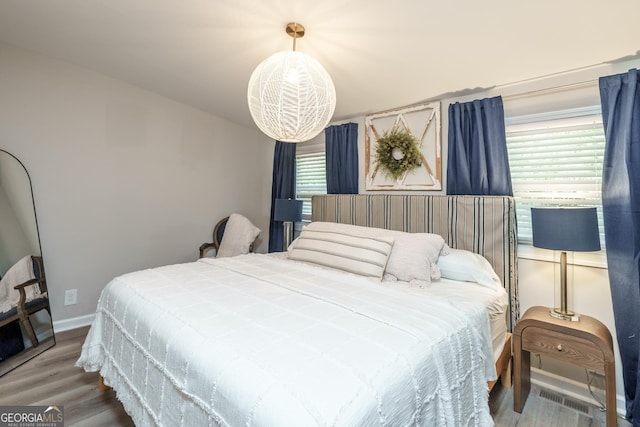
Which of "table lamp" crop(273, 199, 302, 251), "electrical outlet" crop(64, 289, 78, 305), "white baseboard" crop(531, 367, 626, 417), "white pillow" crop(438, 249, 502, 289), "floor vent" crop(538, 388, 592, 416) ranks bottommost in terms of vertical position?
"floor vent" crop(538, 388, 592, 416)

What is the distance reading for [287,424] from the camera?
764 millimetres

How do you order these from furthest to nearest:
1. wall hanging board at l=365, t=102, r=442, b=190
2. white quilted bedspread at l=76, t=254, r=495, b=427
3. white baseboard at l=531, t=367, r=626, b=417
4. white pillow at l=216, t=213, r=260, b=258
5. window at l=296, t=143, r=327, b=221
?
1. window at l=296, t=143, r=327, b=221
2. white pillow at l=216, t=213, r=260, b=258
3. wall hanging board at l=365, t=102, r=442, b=190
4. white baseboard at l=531, t=367, r=626, b=417
5. white quilted bedspread at l=76, t=254, r=495, b=427

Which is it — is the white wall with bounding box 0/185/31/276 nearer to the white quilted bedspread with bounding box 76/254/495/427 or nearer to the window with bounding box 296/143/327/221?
the white quilted bedspread with bounding box 76/254/495/427

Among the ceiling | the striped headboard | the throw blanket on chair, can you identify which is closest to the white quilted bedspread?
the striped headboard

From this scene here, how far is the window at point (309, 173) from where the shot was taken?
371cm

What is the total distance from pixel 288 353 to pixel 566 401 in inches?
83.1

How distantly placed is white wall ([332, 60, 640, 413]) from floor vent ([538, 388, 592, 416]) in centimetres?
9

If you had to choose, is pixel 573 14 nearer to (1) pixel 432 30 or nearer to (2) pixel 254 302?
(1) pixel 432 30

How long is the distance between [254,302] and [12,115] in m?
2.74

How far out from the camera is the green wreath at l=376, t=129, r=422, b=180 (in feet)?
9.06

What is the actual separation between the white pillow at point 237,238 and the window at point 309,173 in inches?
28.0

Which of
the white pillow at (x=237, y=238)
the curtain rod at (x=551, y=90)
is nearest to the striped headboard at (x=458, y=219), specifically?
the curtain rod at (x=551, y=90)

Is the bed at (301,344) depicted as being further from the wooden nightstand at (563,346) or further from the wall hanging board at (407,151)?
the wall hanging board at (407,151)

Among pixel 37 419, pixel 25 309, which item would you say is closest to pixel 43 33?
pixel 25 309
